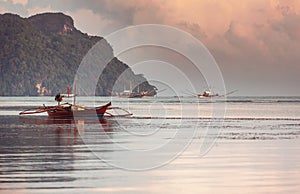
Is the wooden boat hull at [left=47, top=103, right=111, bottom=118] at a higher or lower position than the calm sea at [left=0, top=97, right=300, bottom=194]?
higher

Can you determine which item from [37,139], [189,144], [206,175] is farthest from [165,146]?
[206,175]

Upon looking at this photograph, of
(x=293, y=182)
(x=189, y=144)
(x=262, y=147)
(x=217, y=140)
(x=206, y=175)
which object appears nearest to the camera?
(x=293, y=182)

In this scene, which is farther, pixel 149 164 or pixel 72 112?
pixel 72 112

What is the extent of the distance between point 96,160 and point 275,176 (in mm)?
6656

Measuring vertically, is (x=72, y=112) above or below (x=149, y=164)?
above

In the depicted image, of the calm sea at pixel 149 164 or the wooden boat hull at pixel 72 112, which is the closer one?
the calm sea at pixel 149 164

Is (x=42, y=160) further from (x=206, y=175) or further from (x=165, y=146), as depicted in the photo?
(x=165, y=146)

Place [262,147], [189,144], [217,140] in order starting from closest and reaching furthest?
1. [262,147]
2. [189,144]
3. [217,140]

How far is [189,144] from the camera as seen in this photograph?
108 ft

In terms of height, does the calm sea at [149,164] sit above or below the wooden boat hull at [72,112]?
below

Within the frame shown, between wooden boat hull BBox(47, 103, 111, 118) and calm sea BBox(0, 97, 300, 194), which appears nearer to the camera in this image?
calm sea BBox(0, 97, 300, 194)

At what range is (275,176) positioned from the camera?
67.6 ft

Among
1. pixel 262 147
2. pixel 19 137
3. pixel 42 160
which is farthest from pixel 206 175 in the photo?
pixel 19 137

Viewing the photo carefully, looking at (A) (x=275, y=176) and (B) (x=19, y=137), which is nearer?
(A) (x=275, y=176)
